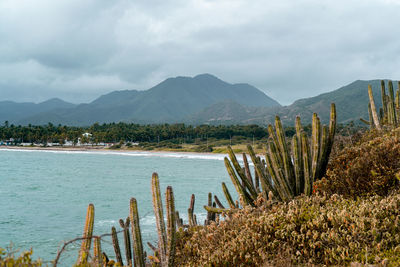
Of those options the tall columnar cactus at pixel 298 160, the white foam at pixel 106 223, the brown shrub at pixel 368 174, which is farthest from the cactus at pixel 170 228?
the white foam at pixel 106 223

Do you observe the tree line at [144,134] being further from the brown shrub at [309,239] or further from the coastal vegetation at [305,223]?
the brown shrub at [309,239]

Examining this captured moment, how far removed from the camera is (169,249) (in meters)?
6.08

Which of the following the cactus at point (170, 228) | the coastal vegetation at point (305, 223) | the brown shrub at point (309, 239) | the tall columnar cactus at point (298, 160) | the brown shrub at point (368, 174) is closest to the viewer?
the brown shrub at point (309, 239)

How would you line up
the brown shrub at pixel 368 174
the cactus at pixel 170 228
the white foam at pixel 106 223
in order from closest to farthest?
the cactus at pixel 170 228 → the brown shrub at pixel 368 174 → the white foam at pixel 106 223

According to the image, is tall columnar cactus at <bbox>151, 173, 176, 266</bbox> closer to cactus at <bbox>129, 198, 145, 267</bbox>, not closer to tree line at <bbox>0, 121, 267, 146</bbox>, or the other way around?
cactus at <bbox>129, 198, 145, 267</bbox>

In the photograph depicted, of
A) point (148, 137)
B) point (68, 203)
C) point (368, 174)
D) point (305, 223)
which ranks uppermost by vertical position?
point (148, 137)

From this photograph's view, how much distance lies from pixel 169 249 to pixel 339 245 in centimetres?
268

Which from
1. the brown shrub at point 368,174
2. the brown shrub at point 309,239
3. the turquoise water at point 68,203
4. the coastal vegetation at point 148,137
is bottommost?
Answer: the turquoise water at point 68,203

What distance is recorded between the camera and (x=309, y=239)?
576 centimetres

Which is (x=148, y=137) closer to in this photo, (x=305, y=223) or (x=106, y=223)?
(x=106, y=223)

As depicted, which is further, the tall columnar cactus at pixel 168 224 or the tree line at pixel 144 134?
the tree line at pixel 144 134

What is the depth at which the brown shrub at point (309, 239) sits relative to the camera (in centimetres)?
526

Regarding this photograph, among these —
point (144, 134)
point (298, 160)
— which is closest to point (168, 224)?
point (298, 160)

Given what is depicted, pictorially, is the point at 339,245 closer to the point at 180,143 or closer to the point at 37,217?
the point at 37,217
